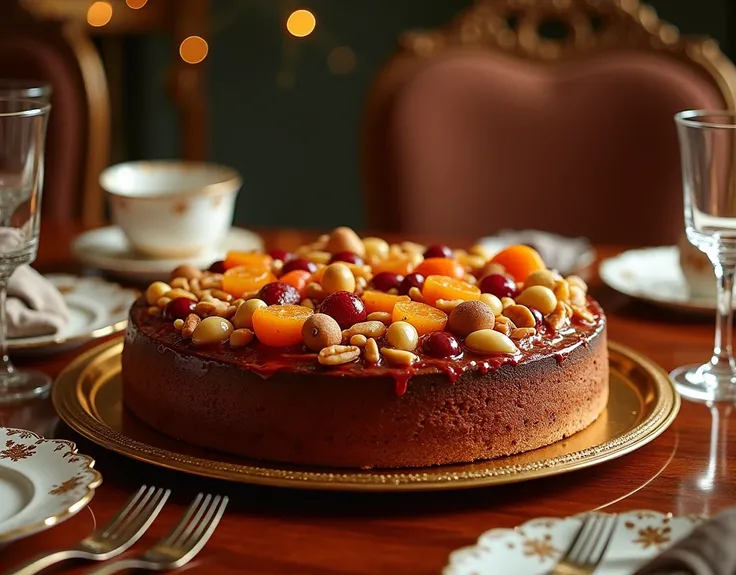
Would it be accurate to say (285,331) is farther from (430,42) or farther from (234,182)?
(430,42)

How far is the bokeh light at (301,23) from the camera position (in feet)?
13.5

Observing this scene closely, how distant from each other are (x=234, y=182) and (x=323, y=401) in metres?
1.05

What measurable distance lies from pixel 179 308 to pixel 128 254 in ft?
2.61

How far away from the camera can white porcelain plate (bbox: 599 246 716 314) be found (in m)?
1.72

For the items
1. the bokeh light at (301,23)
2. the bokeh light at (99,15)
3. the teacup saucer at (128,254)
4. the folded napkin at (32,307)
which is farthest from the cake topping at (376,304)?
the bokeh light at (301,23)

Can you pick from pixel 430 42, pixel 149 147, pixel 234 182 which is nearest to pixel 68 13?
pixel 149 147

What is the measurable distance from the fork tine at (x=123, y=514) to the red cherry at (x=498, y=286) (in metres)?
0.49

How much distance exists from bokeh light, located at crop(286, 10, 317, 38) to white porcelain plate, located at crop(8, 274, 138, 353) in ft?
8.01

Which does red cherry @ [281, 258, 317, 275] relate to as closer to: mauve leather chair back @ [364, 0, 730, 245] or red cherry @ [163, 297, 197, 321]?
red cherry @ [163, 297, 197, 321]

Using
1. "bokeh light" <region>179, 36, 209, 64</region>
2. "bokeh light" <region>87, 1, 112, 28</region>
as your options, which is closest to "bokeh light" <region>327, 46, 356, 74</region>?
"bokeh light" <region>179, 36, 209, 64</region>

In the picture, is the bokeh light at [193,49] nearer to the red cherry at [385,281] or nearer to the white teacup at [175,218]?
the white teacup at [175,218]

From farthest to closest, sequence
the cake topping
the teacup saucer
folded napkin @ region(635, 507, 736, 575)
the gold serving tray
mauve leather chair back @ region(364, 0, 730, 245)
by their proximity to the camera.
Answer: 1. mauve leather chair back @ region(364, 0, 730, 245)
2. the teacup saucer
3. the cake topping
4. the gold serving tray
5. folded napkin @ region(635, 507, 736, 575)

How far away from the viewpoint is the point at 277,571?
2.98ft

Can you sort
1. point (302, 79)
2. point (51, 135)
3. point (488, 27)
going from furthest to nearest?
1. point (302, 79)
2. point (51, 135)
3. point (488, 27)
